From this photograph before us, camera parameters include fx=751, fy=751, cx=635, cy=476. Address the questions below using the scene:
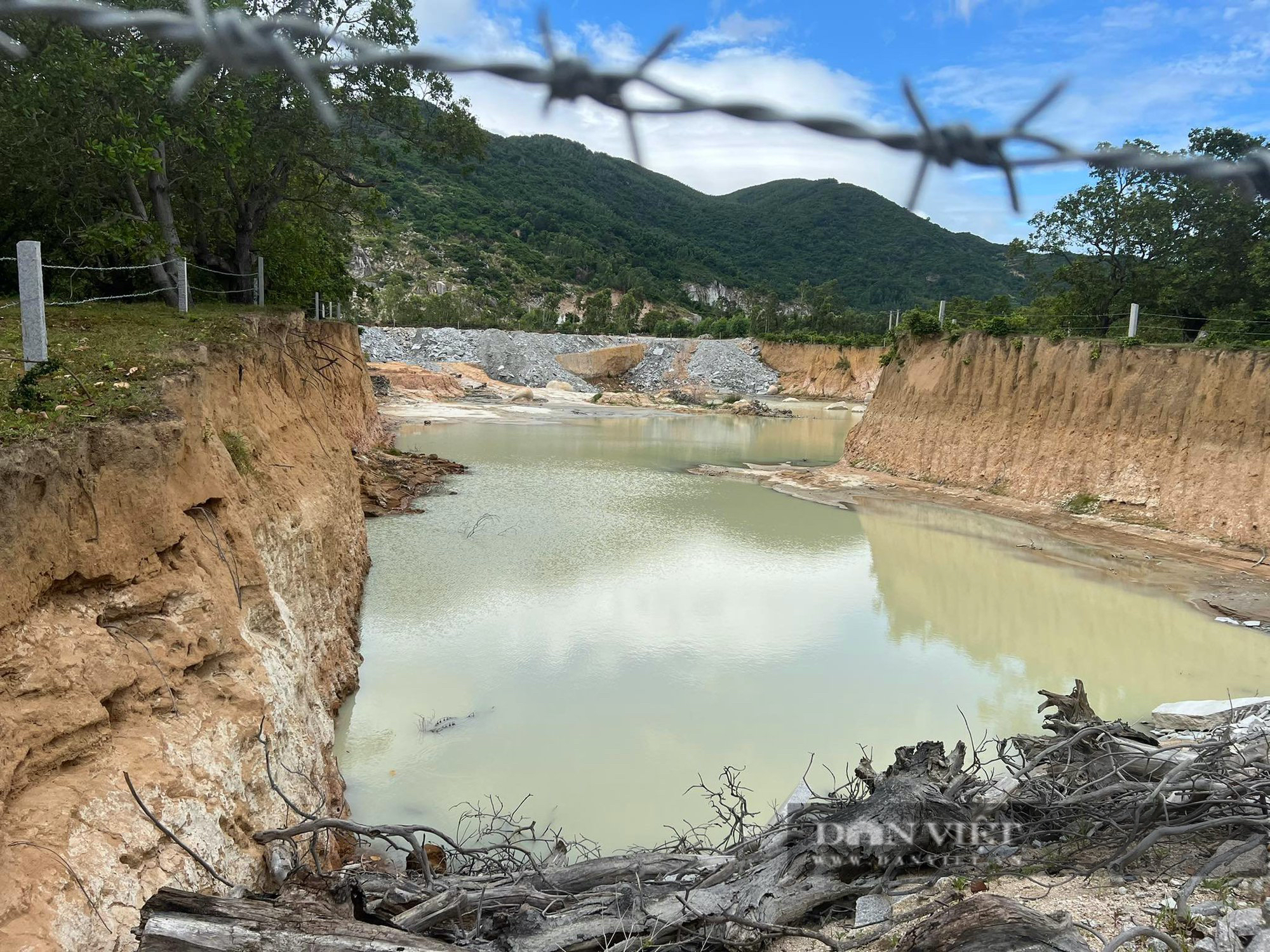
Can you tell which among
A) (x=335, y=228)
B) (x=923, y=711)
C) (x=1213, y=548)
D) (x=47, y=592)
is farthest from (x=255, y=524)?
(x=1213, y=548)

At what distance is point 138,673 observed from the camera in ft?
12.8

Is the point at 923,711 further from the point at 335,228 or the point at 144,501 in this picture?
the point at 335,228

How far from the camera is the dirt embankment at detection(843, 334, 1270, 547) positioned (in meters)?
15.3

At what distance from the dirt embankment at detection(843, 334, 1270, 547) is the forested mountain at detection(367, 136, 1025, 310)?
151 ft

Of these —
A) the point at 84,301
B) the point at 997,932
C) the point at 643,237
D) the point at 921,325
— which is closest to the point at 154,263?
the point at 84,301

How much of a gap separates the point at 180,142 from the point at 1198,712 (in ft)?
43.5

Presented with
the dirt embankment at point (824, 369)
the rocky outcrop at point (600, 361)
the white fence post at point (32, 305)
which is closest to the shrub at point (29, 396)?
the white fence post at point (32, 305)

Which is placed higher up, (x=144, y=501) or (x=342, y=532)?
(x=144, y=501)

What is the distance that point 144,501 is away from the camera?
14.6 ft

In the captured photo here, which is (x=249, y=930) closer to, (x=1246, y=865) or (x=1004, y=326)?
(x=1246, y=865)

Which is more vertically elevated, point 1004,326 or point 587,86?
point 1004,326

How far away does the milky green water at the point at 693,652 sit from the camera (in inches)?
270

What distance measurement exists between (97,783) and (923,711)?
7458mm

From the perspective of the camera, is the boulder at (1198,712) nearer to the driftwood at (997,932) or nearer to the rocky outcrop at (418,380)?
the driftwood at (997,932)
